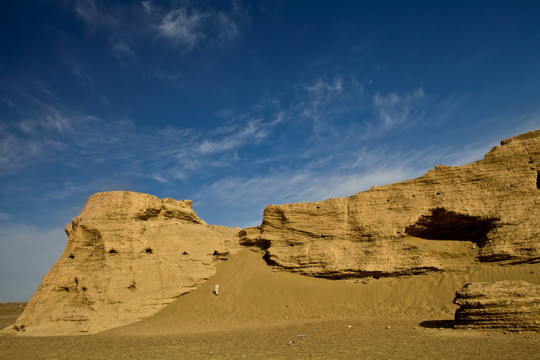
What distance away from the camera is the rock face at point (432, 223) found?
16.3 meters

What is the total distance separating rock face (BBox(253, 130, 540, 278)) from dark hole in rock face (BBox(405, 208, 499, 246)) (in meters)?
0.05

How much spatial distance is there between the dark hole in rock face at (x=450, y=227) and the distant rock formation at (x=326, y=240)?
0.17ft

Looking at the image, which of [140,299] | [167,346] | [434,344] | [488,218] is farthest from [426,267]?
[140,299]

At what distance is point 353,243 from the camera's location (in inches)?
763

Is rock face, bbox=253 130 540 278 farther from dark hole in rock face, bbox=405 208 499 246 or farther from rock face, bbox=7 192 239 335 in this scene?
rock face, bbox=7 192 239 335

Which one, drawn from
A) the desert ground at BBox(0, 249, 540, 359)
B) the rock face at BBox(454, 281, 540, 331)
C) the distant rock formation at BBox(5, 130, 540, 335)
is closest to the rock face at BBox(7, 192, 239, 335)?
the distant rock formation at BBox(5, 130, 540, 335)

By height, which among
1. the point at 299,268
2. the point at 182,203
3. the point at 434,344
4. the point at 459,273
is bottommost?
the point at 434,344

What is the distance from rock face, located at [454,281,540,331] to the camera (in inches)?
378

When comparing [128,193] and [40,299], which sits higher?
[128,193]

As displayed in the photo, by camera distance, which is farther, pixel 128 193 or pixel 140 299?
pixel 128 193

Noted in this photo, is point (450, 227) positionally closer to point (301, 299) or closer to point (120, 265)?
point (301, 299)

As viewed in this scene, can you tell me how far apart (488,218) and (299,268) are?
9.55 metres

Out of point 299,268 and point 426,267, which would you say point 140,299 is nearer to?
point 299,268

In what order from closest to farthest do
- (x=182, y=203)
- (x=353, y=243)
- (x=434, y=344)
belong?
1. (x=434, y=344)
2. (x=353, y=243)
3. (x=182, y=203)
